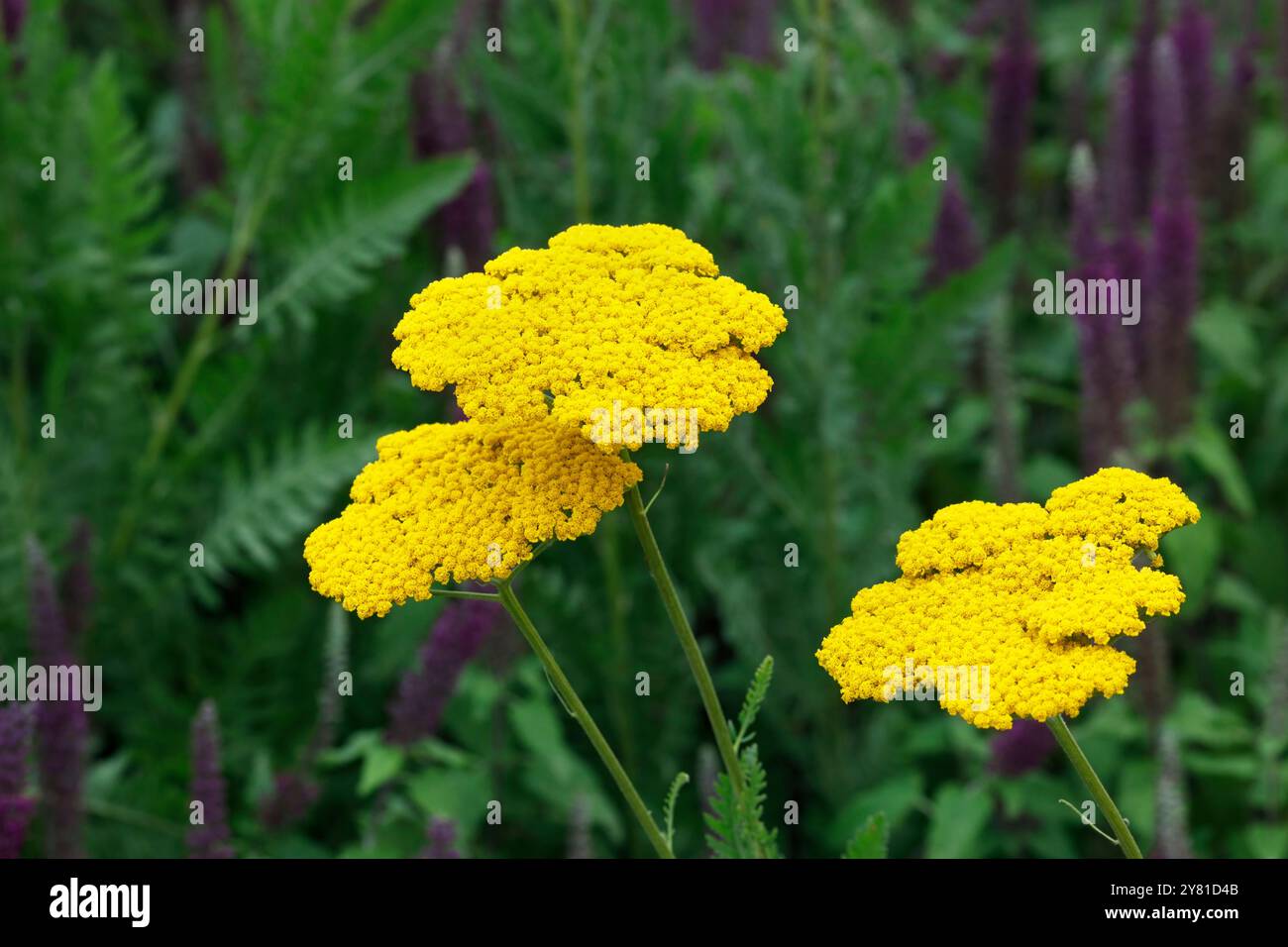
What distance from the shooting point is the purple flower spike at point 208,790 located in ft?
7.54

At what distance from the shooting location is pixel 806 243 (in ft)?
11.0

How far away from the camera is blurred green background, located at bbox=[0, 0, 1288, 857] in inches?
125

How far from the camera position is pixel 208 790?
91.8 inches

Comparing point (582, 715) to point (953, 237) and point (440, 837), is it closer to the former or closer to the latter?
point (440, 837)

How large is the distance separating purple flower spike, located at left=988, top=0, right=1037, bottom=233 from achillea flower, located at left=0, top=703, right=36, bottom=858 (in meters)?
2.57

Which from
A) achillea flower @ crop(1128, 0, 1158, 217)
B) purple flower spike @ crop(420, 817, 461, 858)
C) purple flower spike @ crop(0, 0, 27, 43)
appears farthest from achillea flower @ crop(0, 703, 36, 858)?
achillea flower @ crop(1128, 0, 1158, 217)

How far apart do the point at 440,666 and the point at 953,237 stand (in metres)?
1.64

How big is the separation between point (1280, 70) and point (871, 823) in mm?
3037

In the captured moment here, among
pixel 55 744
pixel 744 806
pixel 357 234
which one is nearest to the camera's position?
pixel 744 806

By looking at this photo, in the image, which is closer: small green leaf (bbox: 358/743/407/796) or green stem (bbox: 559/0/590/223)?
small green leaf (bbox: 358/743/407/796)

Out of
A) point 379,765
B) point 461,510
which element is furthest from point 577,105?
point 461,510

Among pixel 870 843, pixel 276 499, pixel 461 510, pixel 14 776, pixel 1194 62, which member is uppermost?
pixel 1194 62

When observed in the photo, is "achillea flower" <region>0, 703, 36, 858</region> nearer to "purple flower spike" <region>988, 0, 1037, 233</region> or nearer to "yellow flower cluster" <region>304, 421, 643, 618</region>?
"yellow flower cluster" <region>304, 421, 643, 618</region>
